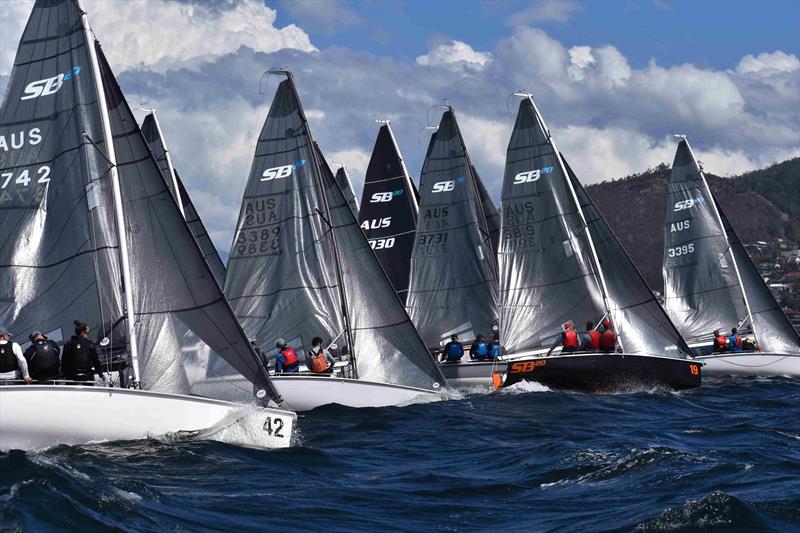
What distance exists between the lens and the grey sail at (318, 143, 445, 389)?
26.8m

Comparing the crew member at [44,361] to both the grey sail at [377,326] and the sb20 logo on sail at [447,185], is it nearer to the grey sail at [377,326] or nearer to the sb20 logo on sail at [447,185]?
the grey sail at [377,326]

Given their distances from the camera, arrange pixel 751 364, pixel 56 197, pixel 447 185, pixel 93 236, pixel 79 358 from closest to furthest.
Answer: pixel 79 358
pixel 93 236
pixel 56 197
pixel 751 364
pixel 447 185

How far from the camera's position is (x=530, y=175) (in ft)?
111

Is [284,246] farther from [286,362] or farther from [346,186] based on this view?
[346,186]

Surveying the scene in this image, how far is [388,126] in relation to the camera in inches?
1582

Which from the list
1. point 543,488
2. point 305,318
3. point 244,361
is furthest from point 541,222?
point 543,488

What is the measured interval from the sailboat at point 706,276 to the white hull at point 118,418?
23995 millimetres

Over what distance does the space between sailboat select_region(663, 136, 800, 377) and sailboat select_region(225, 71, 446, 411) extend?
16.1 metres

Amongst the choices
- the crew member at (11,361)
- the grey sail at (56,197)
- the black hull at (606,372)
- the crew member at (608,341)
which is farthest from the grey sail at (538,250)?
the crew member at (11,361)

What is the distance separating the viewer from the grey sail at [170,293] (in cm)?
1983

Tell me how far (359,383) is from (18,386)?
30.2 ft

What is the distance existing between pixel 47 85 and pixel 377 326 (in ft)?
31.1

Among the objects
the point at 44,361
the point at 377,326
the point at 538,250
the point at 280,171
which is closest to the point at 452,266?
the point at 538,250

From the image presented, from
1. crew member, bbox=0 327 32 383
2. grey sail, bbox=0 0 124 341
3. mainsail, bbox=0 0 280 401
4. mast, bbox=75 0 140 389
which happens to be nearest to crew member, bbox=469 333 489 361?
mainsail, bbox=0 0 280 401
